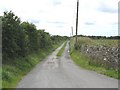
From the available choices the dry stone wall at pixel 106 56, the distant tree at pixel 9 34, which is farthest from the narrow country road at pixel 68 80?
the distant tree at pixel 9 34

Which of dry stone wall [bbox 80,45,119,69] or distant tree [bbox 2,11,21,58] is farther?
distant tree [bbox 2,11,21,58]

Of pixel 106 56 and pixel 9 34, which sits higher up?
pixel 9 34

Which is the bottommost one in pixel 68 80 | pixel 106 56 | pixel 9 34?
pixel 68 80

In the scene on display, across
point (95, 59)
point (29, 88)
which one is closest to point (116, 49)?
point (95, 59)

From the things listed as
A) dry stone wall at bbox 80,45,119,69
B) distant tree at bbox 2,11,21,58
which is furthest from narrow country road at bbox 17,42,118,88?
distant tree at bbox 2,11,21,58

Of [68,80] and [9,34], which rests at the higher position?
[9,34]

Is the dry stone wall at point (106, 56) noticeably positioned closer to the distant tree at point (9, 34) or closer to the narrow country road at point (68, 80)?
the narrow country road at point (68, 80)

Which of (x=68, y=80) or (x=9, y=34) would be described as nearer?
(x=68, y=80)

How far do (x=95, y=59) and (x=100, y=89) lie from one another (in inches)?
587

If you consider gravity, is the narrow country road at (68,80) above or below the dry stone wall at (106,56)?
below

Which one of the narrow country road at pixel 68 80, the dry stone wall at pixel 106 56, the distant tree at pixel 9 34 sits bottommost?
the narrow country road at pixel 68 80

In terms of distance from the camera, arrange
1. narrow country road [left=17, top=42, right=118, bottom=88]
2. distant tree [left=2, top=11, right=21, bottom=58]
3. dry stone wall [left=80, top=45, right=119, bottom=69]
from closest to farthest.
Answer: narrow country road [left=17, top=42, right=118, bottom=88], dry stone wall [left=80, top=45, right=119, bottom=69], distant tree [left=2, top=11, right=21, bottom=58]

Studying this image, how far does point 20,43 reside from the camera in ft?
92.2

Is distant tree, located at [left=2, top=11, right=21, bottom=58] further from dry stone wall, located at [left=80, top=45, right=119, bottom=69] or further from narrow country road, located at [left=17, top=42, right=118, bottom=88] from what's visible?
dry stone wall, located at [left=80, top=45, right=119, bottom=69]
